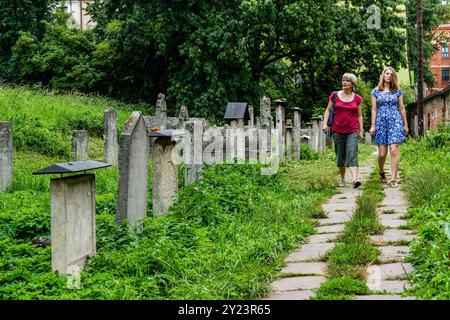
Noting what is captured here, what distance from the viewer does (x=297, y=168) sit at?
1555 cm

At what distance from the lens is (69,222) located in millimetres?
5902

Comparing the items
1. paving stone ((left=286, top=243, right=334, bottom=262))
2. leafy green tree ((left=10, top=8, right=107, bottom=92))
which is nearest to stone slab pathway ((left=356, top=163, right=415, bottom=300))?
paving stone ((left=286, top=243, right=334, bottom=262))

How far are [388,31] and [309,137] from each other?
39.3 ft

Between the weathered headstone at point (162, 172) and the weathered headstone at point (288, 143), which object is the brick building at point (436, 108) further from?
the weathered headstone at point (162, 172)

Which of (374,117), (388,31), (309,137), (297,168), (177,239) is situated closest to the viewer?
(177,239)

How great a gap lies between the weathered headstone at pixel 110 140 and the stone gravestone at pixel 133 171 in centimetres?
686

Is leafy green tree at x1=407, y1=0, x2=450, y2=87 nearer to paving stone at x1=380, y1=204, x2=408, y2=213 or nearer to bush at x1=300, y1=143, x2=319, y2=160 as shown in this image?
bush at x1=300, y1=143, x2=319, y2=160

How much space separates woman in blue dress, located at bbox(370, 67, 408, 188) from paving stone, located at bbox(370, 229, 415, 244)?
4283 mm

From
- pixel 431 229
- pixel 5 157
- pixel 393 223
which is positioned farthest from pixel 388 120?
pixel 5 157

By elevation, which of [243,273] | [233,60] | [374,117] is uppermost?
[233,60]

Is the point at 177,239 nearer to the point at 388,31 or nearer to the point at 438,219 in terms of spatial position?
the point at 438,219

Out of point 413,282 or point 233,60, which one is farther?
point 233,60

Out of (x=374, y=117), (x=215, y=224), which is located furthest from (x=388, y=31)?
(x=215, y=224)

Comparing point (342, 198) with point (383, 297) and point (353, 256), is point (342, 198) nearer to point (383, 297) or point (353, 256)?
point (353, 256)
